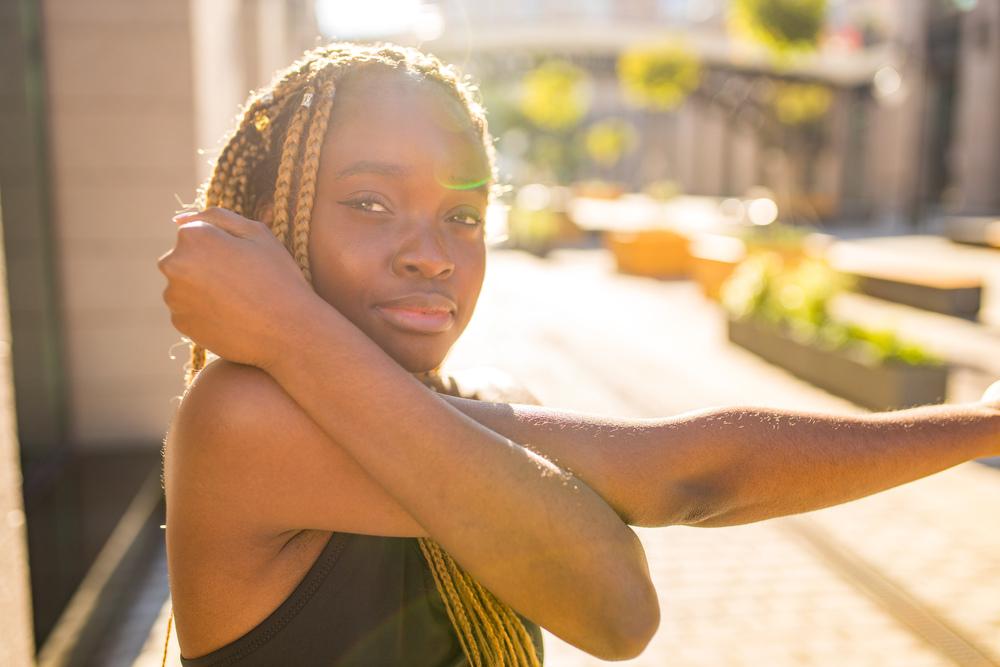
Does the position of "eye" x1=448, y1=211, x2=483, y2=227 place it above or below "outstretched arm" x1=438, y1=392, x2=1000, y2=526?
above

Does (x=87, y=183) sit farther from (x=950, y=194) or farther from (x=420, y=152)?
(x=950, y=194)

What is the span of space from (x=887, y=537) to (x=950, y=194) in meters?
42.1

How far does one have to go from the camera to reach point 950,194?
41531 millimetres

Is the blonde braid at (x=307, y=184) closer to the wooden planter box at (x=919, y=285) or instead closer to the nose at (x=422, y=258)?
the nose at (x=422, y=258)

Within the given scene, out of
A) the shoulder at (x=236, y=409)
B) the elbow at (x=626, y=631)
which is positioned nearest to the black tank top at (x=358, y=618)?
the shoulder at (x=236, y=409)

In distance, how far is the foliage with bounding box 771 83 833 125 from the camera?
110 feet

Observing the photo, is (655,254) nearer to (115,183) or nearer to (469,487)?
(115,183)

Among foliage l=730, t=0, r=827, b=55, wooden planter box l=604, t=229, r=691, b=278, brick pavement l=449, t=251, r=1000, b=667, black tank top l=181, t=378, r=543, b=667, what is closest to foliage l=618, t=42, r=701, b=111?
foliage l=730, t=0, r=827, b=55

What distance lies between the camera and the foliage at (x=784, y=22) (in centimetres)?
1798

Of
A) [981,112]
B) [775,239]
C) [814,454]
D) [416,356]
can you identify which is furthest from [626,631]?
[981,112]

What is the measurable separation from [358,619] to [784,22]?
63.1 feet

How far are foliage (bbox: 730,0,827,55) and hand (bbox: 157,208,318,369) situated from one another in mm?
19089

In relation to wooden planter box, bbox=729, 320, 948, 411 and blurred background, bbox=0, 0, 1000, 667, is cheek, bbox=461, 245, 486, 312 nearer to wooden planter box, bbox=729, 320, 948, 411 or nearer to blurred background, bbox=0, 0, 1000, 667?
blurred background, bbox=0, 0, 1000, 667

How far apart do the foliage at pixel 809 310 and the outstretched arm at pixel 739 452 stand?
699 centimetres
